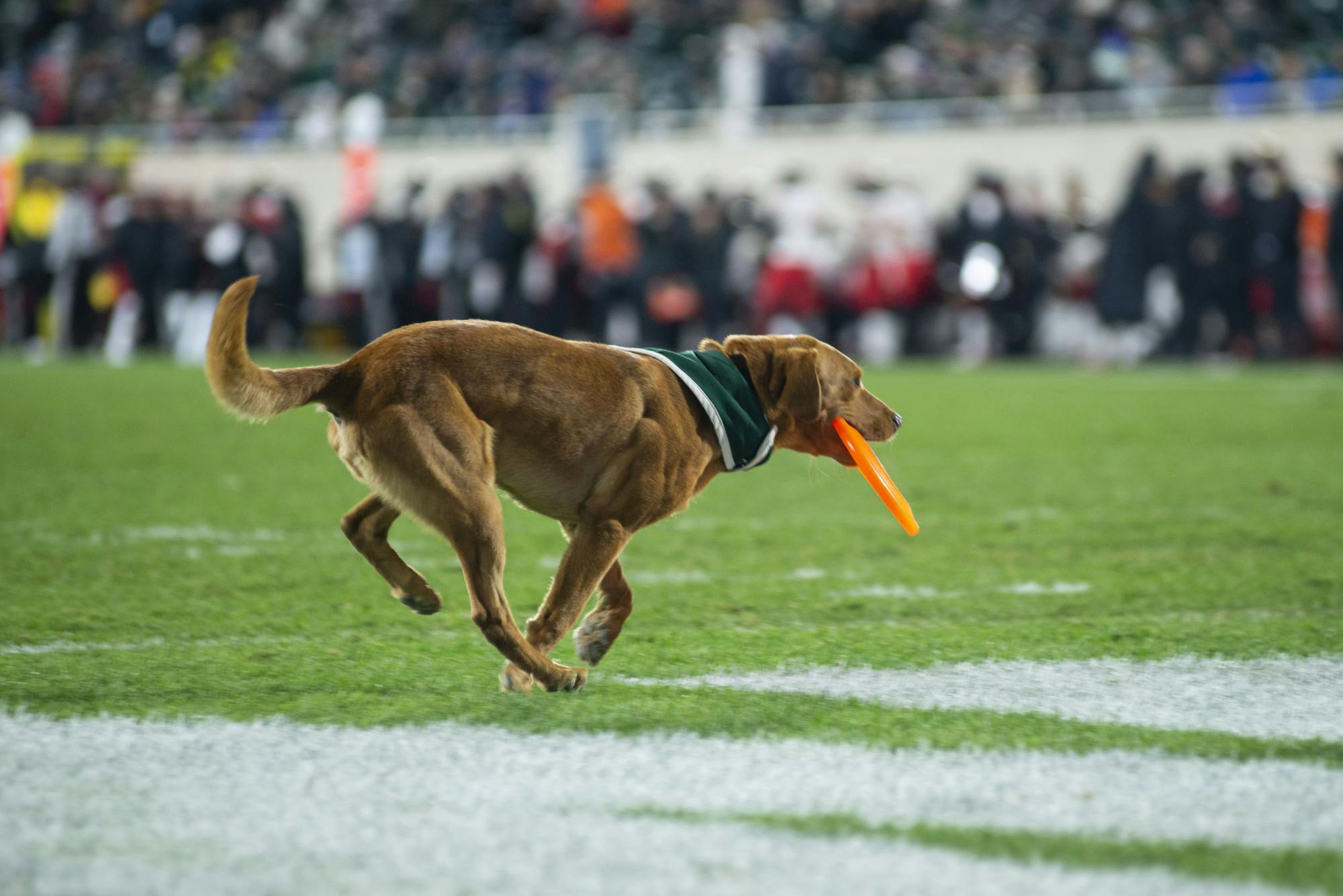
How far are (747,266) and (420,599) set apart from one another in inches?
689

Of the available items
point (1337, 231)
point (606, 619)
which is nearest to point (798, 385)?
point (606, 619)

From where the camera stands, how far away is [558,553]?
595 centimetres

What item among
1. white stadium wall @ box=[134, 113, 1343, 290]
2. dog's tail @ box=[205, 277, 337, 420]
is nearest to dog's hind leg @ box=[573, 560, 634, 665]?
dog's tail @ box=[205, 277, 337, 420]

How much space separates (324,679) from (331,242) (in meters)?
22.4

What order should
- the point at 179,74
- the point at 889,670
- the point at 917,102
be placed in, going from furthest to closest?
1. the point at 179,74
2. the point at 917,102
3. the point at 889,670

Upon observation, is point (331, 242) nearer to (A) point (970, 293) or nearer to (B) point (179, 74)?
(B) point (179, 74)

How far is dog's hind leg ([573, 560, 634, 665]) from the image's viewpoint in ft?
12.5

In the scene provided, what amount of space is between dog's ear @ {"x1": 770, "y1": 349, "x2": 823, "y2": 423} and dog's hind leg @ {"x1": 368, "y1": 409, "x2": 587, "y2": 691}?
81 cm

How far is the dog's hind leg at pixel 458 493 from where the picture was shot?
11.1 ft

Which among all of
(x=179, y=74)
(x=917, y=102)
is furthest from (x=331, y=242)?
(x=917, y=102)

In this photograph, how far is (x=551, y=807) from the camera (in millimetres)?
2635

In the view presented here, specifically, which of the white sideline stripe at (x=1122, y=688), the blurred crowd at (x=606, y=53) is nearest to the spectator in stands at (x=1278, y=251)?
the blurred crowd at (x=606, y=53)

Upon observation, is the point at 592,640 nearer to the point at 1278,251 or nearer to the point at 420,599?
the point at 420,599

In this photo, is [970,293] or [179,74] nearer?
[970,293]
